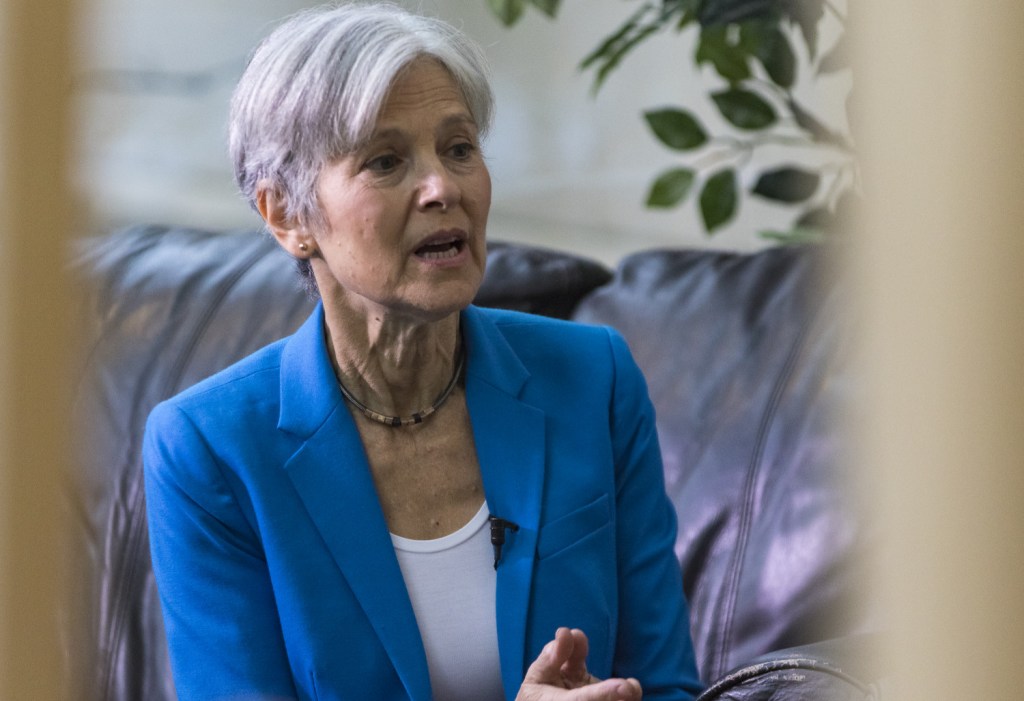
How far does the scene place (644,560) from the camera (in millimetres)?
1461

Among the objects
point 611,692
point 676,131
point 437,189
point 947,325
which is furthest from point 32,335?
point 676,131

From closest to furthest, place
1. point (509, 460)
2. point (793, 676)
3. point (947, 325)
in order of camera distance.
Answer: point (947, 325), point (793, 676), point (509, 460)

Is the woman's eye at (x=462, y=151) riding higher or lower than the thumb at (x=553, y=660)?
higher

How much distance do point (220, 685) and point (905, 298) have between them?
1.20 meters

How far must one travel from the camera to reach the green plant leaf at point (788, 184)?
2.02m

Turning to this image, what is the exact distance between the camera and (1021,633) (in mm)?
233

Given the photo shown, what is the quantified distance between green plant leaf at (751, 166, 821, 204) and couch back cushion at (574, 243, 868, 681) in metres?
0.12

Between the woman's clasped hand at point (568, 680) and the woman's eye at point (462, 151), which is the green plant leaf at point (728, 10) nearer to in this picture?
the woman's eye at point (462, 151)

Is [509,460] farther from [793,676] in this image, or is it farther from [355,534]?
[793,676]

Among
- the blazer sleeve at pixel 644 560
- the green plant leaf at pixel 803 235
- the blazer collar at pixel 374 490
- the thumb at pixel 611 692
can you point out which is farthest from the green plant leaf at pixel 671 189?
the thumb at pixel 611 692

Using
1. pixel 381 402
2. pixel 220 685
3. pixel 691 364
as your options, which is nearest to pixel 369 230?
pixel 381 402

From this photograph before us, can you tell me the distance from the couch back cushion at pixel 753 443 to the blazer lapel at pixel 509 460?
0.43m

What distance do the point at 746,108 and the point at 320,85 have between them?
0.92m

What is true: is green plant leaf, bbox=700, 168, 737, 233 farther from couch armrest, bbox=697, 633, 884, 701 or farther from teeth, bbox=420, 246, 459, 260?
couch armrest, bbox=697, 633, 884, 701
